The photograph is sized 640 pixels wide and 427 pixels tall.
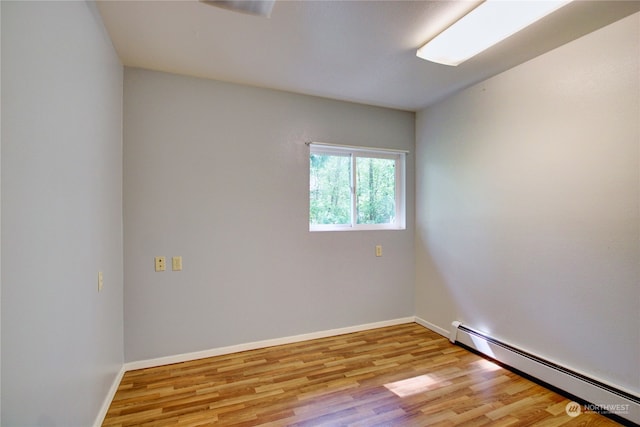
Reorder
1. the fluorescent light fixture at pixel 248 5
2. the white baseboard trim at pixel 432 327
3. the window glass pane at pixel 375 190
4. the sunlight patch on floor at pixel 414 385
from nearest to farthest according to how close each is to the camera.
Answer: the fluorescent light fixture at pixel 248 5 → the sunlight patch on floor at pixel 414 385 → the white baseboard trim at pixel 432 327 → the window glass pane at pixel 375 190

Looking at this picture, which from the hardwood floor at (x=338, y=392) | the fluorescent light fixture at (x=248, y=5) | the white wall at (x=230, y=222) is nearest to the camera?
the fluorescent light fixture at (x=248, y=5)

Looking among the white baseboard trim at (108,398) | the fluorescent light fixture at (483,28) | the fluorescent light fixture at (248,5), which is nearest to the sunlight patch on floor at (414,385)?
the white baseboard trim at (108,398)

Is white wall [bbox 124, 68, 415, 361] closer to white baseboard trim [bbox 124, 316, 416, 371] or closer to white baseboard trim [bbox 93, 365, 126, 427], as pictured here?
white baseboard trim [bbox 124, 316, 416, 371]

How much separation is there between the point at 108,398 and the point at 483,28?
3363 millimetres

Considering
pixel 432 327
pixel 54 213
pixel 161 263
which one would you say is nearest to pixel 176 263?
pixel 161 263

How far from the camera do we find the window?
10.2 ft

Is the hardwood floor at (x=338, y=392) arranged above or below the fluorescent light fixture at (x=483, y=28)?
below

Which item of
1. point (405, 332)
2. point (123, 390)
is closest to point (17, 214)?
point (123, 390)

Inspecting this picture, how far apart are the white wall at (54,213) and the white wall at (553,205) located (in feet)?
9.64

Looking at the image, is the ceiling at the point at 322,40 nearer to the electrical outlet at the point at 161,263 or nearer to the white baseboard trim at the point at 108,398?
the electrical outlet at the point at 161,263

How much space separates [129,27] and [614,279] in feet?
11.3

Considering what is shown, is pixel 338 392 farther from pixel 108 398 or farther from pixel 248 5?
pixel 248 5

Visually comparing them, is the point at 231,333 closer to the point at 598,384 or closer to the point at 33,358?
the point at 33,358

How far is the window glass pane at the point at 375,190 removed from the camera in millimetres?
3309
